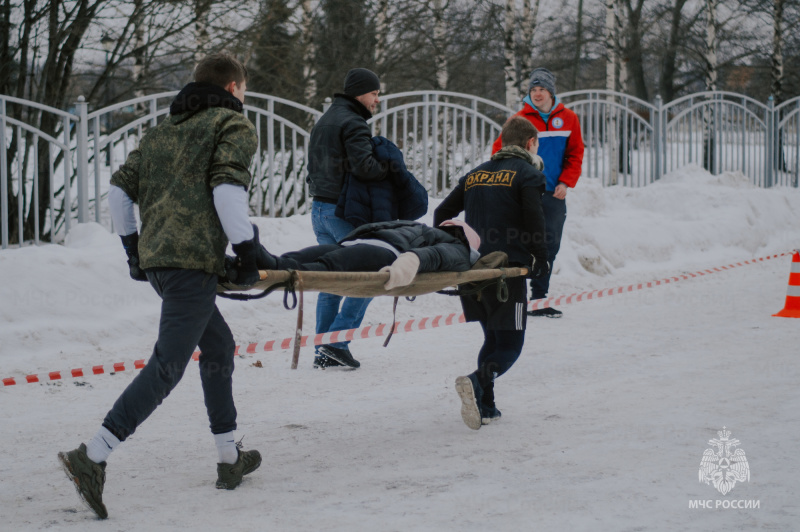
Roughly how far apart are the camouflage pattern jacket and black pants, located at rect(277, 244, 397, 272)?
0.50 metres

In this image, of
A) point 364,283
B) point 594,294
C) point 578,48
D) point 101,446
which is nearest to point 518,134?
point 364,283

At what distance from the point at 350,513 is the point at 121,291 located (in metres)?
4.43

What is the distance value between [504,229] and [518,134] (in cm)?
53

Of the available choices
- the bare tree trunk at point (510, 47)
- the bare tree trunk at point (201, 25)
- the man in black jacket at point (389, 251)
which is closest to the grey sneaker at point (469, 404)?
the man in black jacket at point (389, 251)

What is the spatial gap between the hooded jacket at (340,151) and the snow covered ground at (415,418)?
4.09 ft

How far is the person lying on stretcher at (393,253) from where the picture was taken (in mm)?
3951

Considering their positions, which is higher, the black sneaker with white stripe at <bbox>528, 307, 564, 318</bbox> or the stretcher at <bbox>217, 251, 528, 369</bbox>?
the stretcher at <bbox>217, 251, 528, 369</bbox>

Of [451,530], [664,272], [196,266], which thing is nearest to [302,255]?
[196,266]

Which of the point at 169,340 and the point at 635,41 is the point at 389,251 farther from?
the point at 635,41

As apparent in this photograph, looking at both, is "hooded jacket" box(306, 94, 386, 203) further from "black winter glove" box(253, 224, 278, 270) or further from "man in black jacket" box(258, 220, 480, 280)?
"black winter glove" box(253, 224, 278, 270)

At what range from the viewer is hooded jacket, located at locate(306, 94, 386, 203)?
18.5ft

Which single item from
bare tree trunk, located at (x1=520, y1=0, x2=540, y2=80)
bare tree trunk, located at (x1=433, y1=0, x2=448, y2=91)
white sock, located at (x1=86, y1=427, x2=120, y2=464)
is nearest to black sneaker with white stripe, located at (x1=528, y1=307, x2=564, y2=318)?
white sock, located at (x1=86, y1=427, x2=120, y2=464)

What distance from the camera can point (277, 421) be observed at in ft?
16.1

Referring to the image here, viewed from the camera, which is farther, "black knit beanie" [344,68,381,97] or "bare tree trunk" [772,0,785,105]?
"bare tree trunk" [772,0,785,105]
